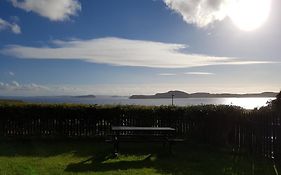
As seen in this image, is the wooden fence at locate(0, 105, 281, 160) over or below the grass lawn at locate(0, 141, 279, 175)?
over

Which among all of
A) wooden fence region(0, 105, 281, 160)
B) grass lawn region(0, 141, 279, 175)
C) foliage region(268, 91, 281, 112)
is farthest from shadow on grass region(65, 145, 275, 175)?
wooden fence region(0, 105, 281, 160)

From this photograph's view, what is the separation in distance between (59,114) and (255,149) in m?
9.18

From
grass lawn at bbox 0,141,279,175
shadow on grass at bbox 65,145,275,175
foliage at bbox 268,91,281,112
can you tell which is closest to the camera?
grass lawn at bbox 0,141,279,175

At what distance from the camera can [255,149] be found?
46.4 feet

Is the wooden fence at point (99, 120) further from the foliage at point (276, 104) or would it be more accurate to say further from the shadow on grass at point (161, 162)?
the foliage at point (276, 104)

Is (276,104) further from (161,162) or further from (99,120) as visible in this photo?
(99,120)

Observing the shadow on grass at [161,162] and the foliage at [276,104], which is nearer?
the shadow on grass at [161,162]

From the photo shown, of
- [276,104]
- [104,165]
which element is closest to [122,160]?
[104,165]

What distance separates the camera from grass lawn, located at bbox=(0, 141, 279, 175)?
11.6 m

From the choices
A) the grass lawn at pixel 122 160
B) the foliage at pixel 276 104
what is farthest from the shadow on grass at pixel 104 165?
the foliage at pixel 276 104

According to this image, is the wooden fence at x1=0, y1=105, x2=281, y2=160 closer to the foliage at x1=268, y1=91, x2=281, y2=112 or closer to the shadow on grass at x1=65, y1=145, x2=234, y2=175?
the shadow on grass at x1=65, y1=145, x2=234, y2=175

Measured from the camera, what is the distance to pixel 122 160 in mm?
13406

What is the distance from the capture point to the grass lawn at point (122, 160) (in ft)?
38.1

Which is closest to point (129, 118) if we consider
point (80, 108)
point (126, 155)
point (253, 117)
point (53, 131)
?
point (80, 108)
